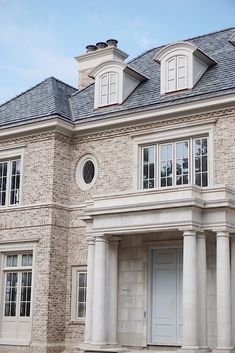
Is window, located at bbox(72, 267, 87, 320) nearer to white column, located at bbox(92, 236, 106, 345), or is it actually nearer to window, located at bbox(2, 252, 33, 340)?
window, located at bbox(2, 252, 33, 340)

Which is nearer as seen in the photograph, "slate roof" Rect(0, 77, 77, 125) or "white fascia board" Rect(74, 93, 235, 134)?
"white fascia board" Rect(74, 93, 235, 134)

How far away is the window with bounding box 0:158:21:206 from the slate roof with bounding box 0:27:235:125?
147 centimetres

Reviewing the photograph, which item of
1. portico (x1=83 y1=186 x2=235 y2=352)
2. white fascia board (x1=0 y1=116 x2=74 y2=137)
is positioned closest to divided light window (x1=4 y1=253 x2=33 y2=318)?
portico (x1=83 y1=186 x2=235 y2=352)

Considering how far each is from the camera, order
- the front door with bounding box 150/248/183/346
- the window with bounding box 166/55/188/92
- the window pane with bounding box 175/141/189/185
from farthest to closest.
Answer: the window with bounding box 166/55/188/92 < the window pane with bounding box 175/141/189/185 < the front door with bounding box 150/248/183/346

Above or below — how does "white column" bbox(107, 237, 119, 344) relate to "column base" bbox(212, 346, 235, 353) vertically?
above

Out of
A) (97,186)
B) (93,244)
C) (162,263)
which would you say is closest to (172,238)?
(162,263)

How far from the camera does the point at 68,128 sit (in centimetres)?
2041

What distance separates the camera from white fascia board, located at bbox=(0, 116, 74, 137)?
20.1 meters

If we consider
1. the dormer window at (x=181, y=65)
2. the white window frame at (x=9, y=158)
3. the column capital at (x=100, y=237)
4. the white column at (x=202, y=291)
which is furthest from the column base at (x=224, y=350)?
the white window frame at (x=9, y=158)

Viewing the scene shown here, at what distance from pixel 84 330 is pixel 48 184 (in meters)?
4.70

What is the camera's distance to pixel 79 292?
1959cm

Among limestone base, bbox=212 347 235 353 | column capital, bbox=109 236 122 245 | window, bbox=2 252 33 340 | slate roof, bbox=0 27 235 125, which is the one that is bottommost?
limestone base, bbox=212 347 235 353

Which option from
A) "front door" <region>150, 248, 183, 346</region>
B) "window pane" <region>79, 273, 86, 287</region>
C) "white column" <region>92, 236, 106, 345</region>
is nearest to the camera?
"white column" <region>92, 236, 106, 345</region>

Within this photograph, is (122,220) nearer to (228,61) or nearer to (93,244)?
(93,244)
